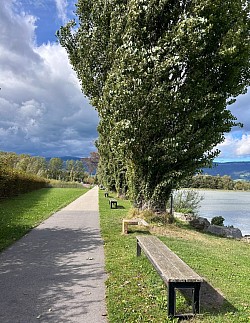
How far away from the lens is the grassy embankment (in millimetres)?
4391

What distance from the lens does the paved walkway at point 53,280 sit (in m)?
4.31

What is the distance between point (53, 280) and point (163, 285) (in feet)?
6.22

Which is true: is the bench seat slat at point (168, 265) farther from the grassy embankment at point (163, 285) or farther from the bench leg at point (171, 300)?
the grassy embankment at point (163, 285)

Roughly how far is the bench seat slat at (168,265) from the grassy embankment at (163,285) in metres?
0.49

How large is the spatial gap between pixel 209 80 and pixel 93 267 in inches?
340

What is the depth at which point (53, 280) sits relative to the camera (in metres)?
5.77

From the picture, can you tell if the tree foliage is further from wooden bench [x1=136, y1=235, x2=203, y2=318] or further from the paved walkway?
wooden bench [x1=136, y1=235, x2=203, y2=318]

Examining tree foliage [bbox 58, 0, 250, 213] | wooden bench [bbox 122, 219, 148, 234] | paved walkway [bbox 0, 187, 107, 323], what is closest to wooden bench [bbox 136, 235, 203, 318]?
paved walkway [bbox 0, 187, 107, 323]

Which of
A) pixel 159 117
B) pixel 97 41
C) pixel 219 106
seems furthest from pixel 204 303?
pixel 97 41

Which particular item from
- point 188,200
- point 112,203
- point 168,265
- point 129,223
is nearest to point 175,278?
point 168,265

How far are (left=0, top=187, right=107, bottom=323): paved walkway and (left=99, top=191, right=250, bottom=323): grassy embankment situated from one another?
0.84ft

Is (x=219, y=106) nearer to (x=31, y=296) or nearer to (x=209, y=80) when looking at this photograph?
(x=209, y=80)

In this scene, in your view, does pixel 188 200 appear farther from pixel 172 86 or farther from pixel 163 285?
pixel 163 285

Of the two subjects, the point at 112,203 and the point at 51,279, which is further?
the point at 112,203
